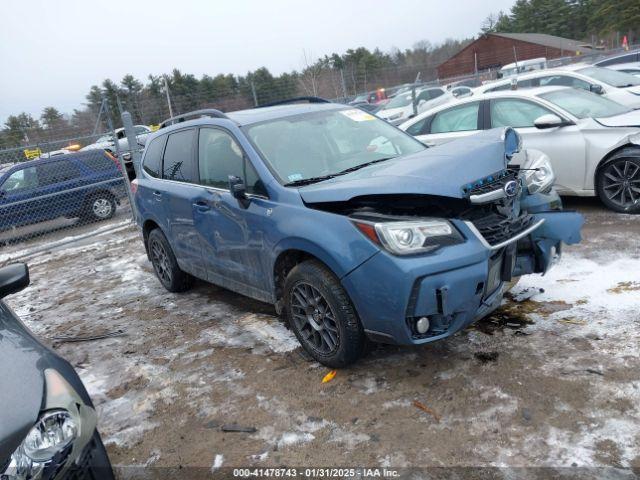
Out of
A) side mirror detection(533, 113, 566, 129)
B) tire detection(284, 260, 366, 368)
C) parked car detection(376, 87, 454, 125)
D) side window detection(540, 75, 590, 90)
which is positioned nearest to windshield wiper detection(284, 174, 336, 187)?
tire detection(284, 260, 366, 368)

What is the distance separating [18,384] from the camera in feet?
7.50

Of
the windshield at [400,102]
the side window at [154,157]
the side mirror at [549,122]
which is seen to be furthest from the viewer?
the windshield at [400,102]

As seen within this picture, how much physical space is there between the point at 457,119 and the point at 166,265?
435 centimetres

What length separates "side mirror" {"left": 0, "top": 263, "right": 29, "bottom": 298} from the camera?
9.37 feet

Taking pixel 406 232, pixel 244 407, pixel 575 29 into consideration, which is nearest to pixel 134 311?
pixel 244 407

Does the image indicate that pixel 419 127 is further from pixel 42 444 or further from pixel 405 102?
pixel 405 102

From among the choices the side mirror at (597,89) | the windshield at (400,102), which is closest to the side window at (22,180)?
the side mirror at (597,89)

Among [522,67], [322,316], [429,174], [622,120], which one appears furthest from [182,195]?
[522,67]

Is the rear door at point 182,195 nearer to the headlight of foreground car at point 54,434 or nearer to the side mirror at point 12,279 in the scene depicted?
the side mirror at point 12,279

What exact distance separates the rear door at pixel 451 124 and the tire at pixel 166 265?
3613 millimetres

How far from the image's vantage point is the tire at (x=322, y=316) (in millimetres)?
3377

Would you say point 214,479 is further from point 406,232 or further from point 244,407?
point 406,232

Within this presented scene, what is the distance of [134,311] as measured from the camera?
18.6ft

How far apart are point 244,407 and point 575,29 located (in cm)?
7573
